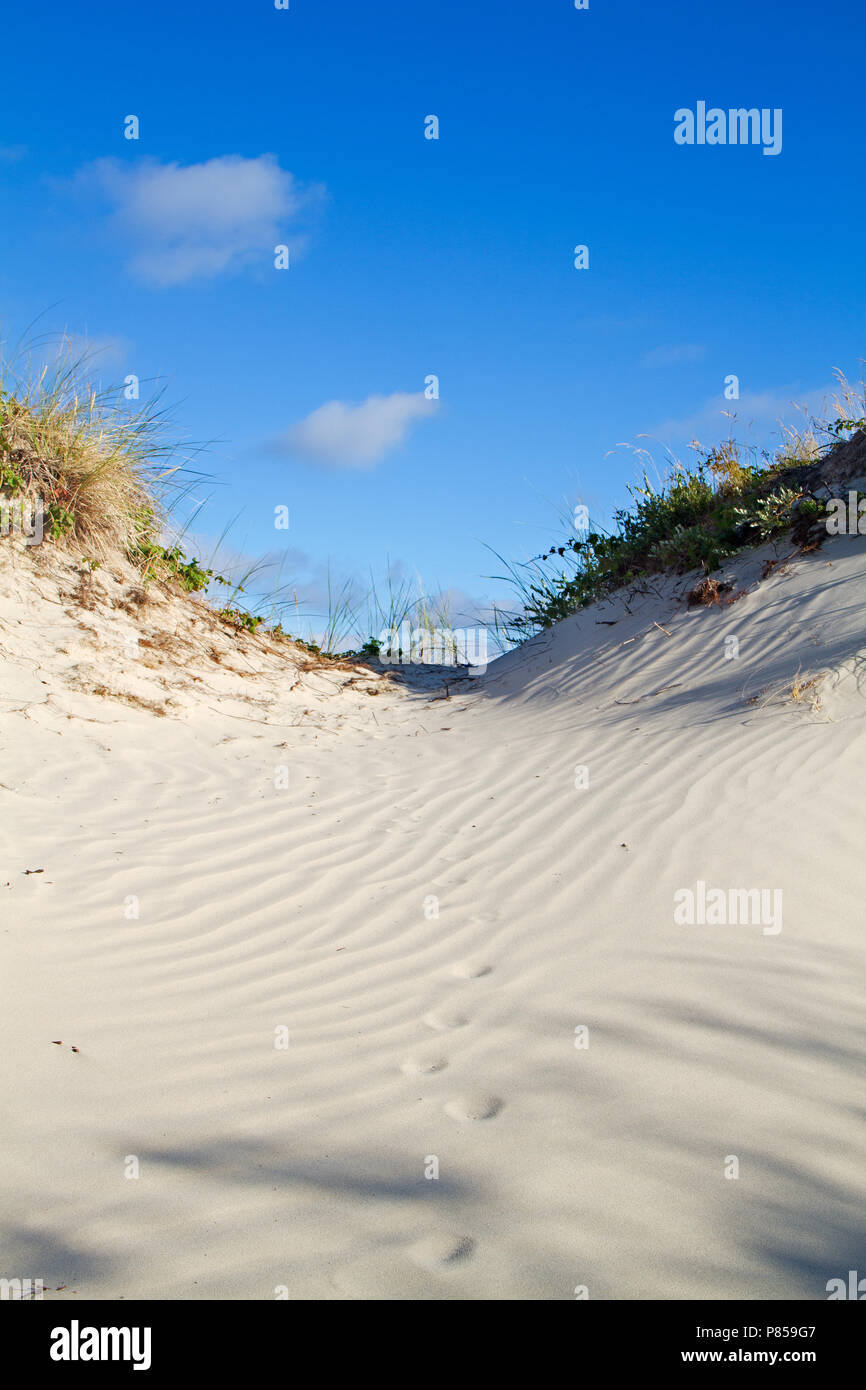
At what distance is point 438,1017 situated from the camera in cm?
320

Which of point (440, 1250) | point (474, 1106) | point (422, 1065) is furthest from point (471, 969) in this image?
point (440, 1250)

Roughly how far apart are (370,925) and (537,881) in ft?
2.90

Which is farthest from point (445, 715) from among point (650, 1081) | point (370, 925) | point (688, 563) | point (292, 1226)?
point (292, 1226)

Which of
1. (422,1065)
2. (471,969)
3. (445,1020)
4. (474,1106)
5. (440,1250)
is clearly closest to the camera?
(440,1250)

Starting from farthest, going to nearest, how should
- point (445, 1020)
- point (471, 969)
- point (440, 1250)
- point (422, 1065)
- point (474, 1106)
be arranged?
point (471, 969) → point (445, 1020) → point (422, 1065) → point (474, 1106) → point (440, 1250)

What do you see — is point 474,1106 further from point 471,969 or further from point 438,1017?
point 471,969

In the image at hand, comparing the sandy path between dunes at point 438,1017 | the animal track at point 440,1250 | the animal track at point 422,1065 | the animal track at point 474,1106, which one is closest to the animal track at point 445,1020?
the sandy path between dunes at point 438,1017

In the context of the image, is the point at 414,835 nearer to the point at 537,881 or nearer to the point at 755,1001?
the point at 537,881

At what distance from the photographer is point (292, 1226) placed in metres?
2.20

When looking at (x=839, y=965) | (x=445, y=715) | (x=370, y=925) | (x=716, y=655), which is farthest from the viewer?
(x=445, y=715)

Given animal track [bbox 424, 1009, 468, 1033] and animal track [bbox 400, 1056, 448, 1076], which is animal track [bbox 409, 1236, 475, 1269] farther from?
animal track [bbox 424, 1009, 468, 1033]

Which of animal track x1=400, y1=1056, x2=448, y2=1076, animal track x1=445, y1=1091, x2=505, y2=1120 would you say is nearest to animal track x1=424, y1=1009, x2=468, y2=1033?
animal track x1=400, y1=1056, x2=448, y2=1076

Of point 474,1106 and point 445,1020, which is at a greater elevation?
point 445,1020

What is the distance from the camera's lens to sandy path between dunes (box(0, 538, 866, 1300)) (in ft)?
7.00
